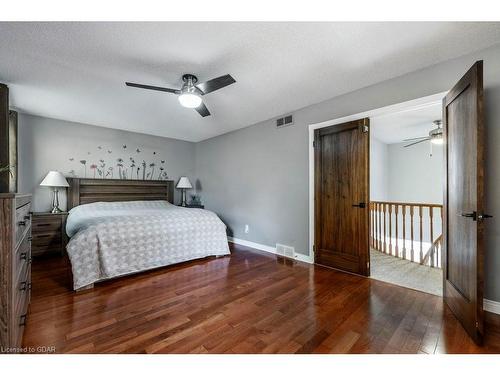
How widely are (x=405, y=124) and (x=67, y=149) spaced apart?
6423 millimetres

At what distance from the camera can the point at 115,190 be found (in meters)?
4.38

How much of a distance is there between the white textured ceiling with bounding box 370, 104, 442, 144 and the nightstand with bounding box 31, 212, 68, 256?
5.20 meters

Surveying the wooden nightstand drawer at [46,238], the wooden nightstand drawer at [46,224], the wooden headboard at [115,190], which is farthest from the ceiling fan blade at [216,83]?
the wooden nightstand drawer at [46,238]

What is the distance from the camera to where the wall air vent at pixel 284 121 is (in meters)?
3.51

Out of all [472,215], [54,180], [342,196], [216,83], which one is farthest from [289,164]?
[54,180]

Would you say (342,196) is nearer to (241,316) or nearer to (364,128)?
(364,128)

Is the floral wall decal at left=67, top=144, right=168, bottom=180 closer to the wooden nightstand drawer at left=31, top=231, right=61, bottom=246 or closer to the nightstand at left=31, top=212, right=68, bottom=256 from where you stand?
the nightstand at left=31, top=212, right=68, bottom=256

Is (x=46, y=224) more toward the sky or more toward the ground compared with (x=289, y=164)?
more toward the ground

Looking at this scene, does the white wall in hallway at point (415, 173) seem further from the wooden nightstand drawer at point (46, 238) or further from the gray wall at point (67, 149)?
the wooden nightstand drawer at point (46, 238)

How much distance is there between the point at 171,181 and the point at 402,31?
4.70 metres

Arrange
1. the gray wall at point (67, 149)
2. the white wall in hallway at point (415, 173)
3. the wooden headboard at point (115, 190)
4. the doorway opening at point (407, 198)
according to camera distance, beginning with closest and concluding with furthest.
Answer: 1. the doorway opening at point (407, 198)
2. the gray wall at point (67, 149)
3. the wooden headboard at point (115, 190)
4. the white wall in hallway at point (415, 173)

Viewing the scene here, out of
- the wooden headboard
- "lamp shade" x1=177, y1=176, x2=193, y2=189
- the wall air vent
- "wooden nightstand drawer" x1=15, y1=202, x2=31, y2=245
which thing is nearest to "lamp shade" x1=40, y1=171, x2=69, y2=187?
the wooden headboard

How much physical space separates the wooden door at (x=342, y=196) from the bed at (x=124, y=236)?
1584 mm
